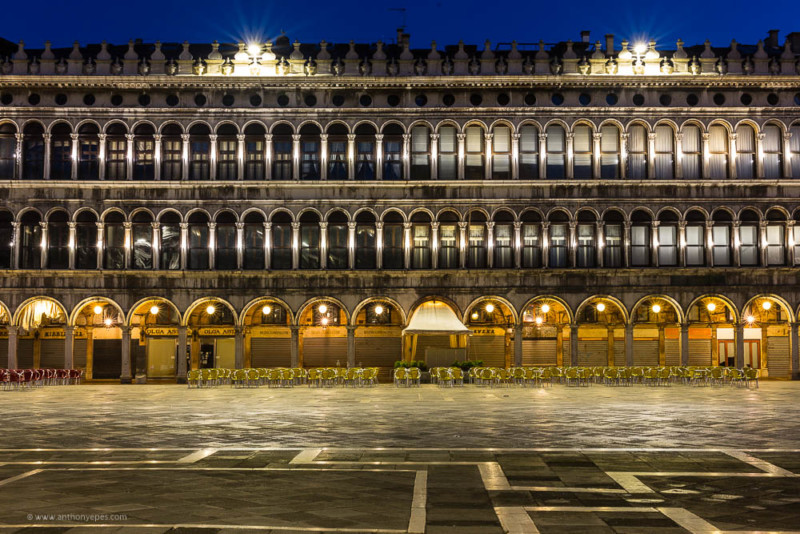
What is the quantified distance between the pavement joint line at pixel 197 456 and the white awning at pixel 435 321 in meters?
21.3

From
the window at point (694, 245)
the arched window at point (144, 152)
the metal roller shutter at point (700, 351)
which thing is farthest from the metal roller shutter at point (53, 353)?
the metal roller shutter at point (700, 351)

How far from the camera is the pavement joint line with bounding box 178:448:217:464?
49.9 ft

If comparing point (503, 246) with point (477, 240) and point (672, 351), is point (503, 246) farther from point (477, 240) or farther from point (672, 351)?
point (672, 351)

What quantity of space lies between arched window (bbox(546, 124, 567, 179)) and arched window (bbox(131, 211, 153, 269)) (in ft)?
65.9

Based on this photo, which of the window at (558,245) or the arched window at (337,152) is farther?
A: the arched window at (337,152)

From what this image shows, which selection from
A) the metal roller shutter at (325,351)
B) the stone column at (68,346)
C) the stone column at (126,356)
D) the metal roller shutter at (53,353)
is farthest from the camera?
the metal roller shutter at (325,351)

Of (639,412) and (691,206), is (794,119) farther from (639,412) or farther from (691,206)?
Answer: (639,412)

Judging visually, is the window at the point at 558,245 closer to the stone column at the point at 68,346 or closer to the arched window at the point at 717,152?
the arched window at the point at 717,152

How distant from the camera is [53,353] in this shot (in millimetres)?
42531

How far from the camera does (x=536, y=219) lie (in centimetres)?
4122

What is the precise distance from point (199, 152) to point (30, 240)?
927 centimetres

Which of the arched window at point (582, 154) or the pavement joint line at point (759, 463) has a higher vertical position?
the arched window at point (582, 154)

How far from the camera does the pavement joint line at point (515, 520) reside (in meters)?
10.1

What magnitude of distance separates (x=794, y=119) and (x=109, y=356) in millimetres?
36638
